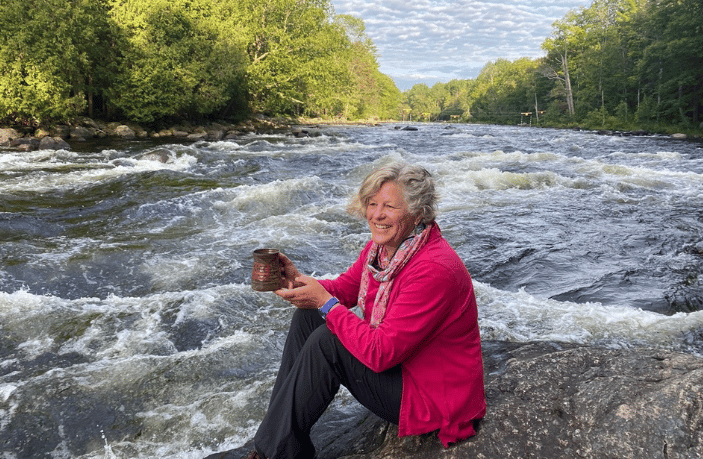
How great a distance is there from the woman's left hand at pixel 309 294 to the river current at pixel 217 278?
51.3 inches

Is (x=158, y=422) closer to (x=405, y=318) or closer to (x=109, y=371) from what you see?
(x=109, y=371)

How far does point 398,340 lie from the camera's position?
6.98 feet

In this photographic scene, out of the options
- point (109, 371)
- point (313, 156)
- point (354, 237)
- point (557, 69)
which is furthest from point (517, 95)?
point (109, 371)

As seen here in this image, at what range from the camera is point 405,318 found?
212 cm

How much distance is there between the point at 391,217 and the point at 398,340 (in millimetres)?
612

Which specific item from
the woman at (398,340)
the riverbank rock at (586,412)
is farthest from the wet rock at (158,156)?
the riverbank rock at (586,412)

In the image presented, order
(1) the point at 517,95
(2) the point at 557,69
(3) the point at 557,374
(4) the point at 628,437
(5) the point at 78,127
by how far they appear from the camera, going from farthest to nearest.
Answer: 1. (1) the point at 517,95
2. (2) the point at 557,69
3. (5) the point at 78,127
4. (3) the point at 557,374
5. (4) the point at 628,437

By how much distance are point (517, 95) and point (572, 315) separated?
3033 inches

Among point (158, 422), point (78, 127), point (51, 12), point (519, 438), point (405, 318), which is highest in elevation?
point (51, 12)

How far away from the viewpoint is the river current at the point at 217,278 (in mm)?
3576

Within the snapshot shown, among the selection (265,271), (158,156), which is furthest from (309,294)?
(158,156)

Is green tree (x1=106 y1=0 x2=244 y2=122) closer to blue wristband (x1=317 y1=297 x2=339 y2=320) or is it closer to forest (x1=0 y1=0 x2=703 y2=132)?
forest (x1=0 y1=0 x2=703 y2=132)

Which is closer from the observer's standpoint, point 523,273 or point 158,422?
point 158,422

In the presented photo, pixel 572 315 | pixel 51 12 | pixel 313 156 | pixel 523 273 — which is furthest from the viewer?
pixel 51 12
